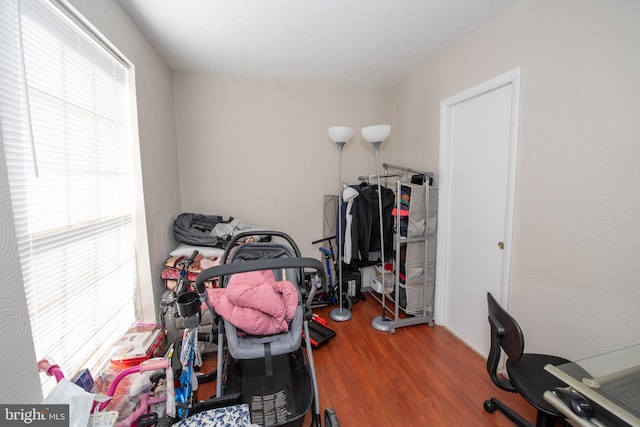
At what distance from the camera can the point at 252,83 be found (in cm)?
293

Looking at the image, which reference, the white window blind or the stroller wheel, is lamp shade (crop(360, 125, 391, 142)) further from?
the stroller wheel

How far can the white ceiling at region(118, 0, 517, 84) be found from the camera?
173 centimetres

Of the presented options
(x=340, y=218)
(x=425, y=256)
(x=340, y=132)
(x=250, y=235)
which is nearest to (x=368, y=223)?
(x=340, y=218)

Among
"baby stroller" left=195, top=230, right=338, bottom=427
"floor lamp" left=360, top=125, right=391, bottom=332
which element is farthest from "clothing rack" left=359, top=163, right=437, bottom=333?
"baby stroller" left=195, top=230, right=338, bottom=427

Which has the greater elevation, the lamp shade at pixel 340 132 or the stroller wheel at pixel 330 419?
the lamp shade at pixel 340 132

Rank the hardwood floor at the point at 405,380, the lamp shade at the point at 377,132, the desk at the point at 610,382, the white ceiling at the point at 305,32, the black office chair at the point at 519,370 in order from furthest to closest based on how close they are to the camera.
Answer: the lamp shade at the point at 377,132
the white ceiling at the point at 305,32
the hardwood floor at the point at 405,380
the black office chair at the point at 519,370
the desk at the point at 610,382

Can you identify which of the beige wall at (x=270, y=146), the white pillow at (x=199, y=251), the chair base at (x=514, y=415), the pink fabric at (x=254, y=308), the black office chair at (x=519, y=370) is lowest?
the chair base at (x=514, y=415)

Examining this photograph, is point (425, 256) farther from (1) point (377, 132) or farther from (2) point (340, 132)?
(2) point (340, 132)

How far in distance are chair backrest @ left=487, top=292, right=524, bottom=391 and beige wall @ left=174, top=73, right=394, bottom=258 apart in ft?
6.95

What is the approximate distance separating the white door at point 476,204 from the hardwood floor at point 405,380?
0.32 m

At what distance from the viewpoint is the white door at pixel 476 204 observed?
190cm

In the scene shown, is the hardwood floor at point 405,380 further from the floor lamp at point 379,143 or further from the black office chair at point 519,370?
the black office chair at point 519,370

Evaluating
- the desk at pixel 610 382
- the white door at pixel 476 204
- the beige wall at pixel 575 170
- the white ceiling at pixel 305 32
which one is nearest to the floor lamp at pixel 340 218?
the white ceiling at pixel 305 32

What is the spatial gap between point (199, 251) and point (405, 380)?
203 cm
